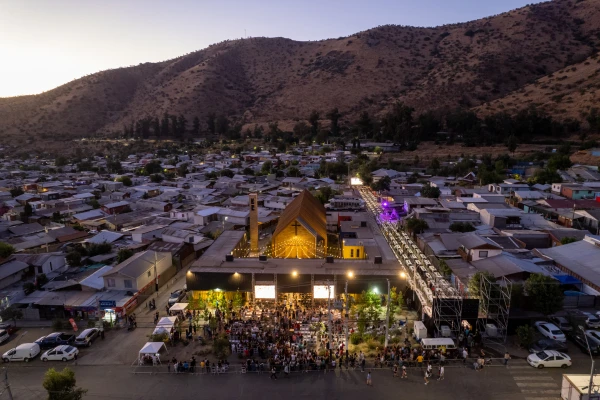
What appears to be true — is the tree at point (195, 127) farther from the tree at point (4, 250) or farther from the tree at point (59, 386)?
the tree at point (59, 386)

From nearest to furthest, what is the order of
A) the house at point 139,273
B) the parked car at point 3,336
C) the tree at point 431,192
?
the parked car at point 3,336 < the house at point 139,273 < the tree at point 431,192

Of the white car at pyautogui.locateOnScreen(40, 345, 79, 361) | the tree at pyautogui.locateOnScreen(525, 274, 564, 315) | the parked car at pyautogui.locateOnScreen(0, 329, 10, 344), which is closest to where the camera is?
the white car at pyautogui.locateOnScreen(40, 345, 79, 361)

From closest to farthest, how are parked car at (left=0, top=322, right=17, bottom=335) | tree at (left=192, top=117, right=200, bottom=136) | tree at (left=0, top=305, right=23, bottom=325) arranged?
parked car at (left=0, top=322, right=17, bottom=335), tree at (left=0, top=305, right=23, bottom=325), tree at (left=192, top=117, right=200, bottom=136)

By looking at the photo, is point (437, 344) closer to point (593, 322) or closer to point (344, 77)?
point (593, 322)

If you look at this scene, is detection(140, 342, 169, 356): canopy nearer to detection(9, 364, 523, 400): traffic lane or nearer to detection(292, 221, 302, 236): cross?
detection(9, 364, 523, 400): traffic lane

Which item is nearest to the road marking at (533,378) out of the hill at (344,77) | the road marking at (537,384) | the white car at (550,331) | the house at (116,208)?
the road marking at (537,384)

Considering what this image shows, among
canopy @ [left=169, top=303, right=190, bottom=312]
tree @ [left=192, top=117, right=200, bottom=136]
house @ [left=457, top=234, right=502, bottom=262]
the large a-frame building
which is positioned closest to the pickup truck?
canopy @ [left=169, top=303, right=190, bottom=312]

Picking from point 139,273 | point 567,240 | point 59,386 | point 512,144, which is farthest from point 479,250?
point 512,144
